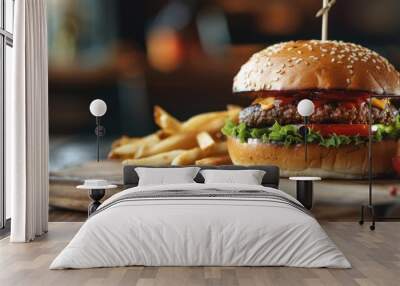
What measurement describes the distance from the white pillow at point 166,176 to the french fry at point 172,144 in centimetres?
77

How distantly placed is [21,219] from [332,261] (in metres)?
3.00

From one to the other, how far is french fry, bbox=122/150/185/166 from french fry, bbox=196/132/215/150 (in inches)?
9.6

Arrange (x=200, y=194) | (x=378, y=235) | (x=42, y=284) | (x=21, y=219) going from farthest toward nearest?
(x=378, y=235) → (x=21, y=219) → (x=200, y=194) → (x=42, y=284)

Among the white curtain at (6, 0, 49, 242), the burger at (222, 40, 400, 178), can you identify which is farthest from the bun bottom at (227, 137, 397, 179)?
the white curtain at (6, 0, 49, 242)

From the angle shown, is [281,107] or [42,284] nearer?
[42,284]

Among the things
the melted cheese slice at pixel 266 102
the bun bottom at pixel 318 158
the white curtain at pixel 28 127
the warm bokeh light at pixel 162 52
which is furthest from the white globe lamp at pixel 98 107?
the melted cheese slice at pixel 266 102

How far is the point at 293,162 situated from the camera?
7582 millimetres

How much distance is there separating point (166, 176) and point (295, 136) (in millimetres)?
1523

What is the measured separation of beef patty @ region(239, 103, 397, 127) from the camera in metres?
7.48

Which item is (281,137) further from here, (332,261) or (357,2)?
(332,261)

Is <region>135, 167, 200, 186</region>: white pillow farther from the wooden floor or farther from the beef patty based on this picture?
the wooden floor

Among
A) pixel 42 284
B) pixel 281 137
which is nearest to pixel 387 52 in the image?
pixel 281 137

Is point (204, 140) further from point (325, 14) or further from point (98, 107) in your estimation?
point (325, 14)

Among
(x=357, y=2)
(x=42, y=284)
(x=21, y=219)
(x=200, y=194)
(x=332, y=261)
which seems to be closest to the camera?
(x=42, y=284)
